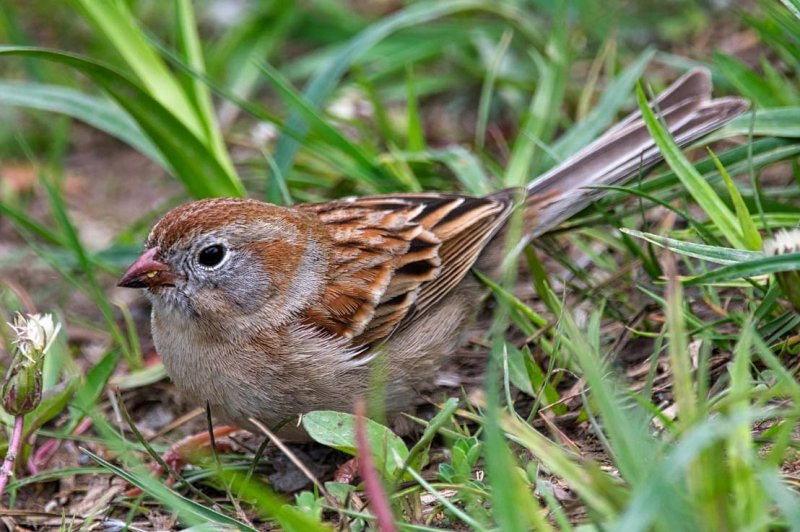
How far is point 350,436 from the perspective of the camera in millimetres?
3219

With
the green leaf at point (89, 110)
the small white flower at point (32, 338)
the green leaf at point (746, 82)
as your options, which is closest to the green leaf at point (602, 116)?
the green leaf at point (746, 82)

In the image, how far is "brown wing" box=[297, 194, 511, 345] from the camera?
3961 mm

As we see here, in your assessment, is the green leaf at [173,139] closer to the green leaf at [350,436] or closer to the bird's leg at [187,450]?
the bird's leg at [187,450]

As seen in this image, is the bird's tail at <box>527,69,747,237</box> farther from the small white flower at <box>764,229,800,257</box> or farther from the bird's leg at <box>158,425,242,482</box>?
the bird's leg at <box>158,425,242,482</box>

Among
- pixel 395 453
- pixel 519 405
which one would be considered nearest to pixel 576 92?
pixel 519 405

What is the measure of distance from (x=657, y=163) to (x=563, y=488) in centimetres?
176

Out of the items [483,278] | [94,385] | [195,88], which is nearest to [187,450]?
[94,385]

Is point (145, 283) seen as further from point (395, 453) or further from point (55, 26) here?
point (55, 26)

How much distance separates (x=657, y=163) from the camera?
430 cm

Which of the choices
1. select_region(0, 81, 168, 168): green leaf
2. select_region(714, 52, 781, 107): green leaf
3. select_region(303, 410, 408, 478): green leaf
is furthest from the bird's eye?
select_region(714, 52, 781, 107): green leaf

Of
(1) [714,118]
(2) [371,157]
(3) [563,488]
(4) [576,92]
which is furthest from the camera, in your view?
(4) [576,92]

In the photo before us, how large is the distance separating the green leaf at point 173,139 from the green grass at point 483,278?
1 cm

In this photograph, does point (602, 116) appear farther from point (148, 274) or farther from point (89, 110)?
point (89, 110)

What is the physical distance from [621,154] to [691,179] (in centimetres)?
68
